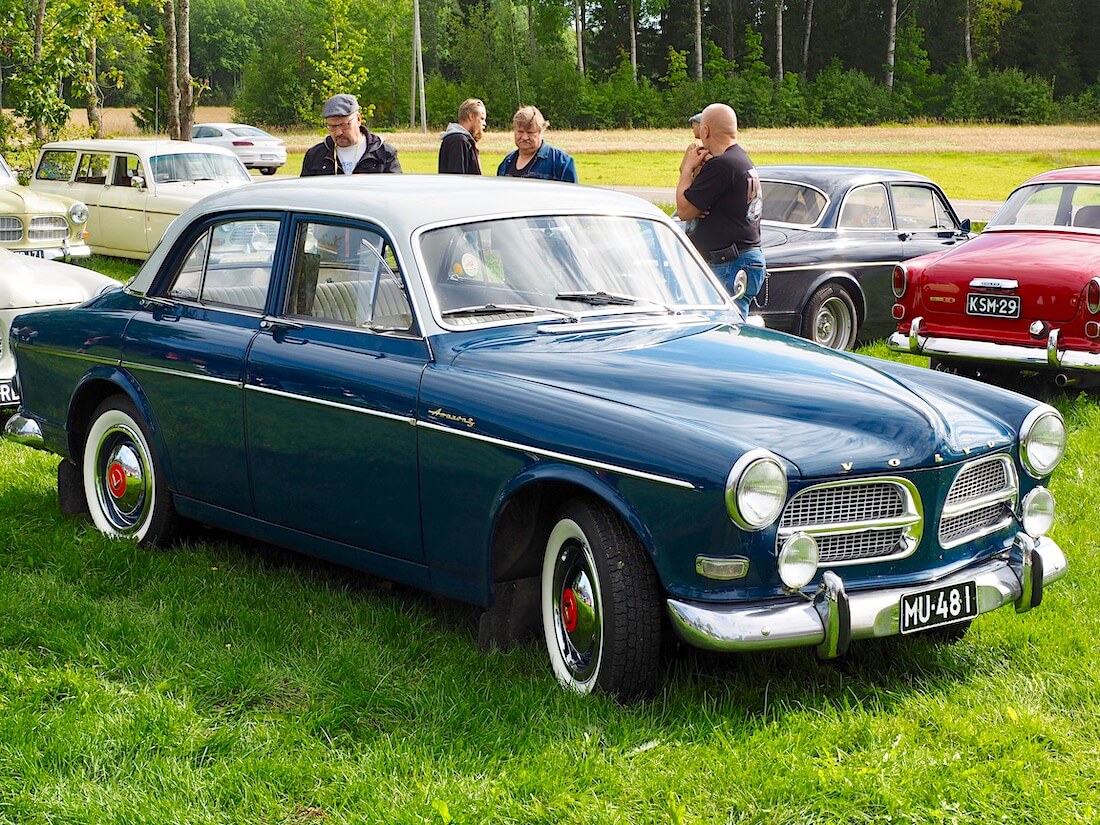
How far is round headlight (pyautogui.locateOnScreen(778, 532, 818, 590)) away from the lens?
4.00 m

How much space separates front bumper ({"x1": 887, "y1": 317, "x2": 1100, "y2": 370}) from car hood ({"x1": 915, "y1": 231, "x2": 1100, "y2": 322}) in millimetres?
206

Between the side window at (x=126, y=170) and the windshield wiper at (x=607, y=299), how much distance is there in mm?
13157

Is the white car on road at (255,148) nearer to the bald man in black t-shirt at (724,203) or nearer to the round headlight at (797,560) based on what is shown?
the bald man in black t-shirt at (724,203)

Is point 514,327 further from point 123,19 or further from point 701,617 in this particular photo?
point 123,19

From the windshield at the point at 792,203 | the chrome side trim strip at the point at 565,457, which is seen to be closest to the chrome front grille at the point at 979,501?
the chrome side trim strip at the point at 565,457

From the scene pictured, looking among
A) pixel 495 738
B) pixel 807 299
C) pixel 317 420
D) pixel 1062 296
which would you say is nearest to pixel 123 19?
pixel 807 299

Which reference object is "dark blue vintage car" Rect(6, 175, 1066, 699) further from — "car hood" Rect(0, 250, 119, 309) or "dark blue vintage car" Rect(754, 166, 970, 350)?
"dark blue vintage car" Rect(754, 166, 970, 350)

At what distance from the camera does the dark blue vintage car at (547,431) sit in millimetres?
4055

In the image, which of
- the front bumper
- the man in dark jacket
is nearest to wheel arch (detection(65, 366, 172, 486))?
the man in dark jacket

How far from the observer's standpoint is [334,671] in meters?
4.59

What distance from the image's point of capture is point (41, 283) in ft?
28.7

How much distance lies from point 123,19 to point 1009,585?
23851 millimetres

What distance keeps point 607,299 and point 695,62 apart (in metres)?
73.8

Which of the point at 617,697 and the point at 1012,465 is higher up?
the point at 1012,465
